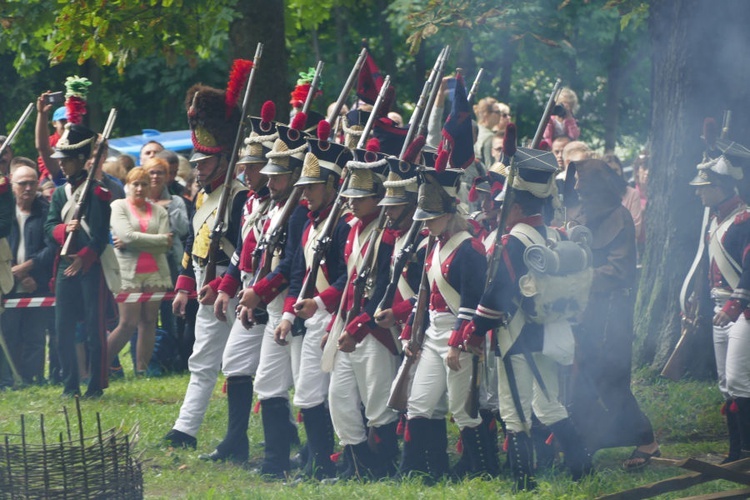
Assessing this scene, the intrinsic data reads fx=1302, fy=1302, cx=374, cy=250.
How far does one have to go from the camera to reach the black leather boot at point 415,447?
7.63 m

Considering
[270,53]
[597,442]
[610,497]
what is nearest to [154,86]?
[270,53]

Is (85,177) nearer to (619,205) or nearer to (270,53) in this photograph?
(270,53)

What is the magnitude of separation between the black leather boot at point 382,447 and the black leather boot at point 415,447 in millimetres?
212

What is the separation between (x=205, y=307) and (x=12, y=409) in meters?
2.63

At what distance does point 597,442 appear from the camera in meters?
8.17

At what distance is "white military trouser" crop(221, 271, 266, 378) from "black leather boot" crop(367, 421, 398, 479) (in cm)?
114

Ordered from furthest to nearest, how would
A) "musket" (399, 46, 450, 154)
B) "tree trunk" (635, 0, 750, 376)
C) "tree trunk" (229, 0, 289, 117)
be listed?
"tree trunk" (229, 0, 289, 117), "tree trunk" (635, 0, 750, 376), "musket" (399, 46, 450, 154)

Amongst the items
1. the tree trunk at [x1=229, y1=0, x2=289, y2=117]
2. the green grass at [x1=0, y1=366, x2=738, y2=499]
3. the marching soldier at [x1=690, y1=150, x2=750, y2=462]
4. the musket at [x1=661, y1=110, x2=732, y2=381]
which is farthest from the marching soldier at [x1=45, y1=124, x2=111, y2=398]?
the marching soldier at [x1=690, y1=150, x2=750, y2=462]

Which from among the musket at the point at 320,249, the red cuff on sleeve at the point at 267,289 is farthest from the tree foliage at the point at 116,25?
the musket at the point at 320,249

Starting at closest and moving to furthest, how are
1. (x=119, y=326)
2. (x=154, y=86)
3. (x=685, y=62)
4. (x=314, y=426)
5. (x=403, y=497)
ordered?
(x=403, y=497) → (x=314, y=426) → (x=685, y=62) → (x=119, y=326) → (x=154, y=86)

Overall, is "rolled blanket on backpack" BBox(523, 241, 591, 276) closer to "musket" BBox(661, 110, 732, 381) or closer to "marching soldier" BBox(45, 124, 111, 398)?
"musket" BBox(661, 110, 732, 381)

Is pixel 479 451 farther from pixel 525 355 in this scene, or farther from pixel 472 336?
pixel 472 336

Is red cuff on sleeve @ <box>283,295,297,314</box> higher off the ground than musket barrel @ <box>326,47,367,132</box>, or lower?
lower

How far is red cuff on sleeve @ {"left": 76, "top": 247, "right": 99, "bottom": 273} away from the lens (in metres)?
10.6
